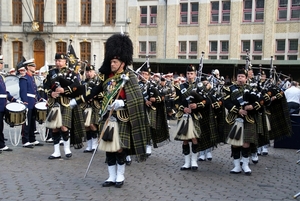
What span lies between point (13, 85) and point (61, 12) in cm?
2702

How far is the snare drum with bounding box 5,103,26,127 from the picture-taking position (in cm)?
1031

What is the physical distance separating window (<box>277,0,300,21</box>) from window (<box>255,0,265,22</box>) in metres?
1.30

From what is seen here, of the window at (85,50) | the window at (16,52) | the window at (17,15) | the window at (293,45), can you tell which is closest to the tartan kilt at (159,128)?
the window at (293,45)

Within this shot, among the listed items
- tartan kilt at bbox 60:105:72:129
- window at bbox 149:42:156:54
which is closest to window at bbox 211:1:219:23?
window at bbox 149:42:156:54

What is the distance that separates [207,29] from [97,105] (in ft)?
78.5

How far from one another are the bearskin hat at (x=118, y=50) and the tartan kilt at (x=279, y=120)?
520 cm

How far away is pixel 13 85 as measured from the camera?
12195 millimetres

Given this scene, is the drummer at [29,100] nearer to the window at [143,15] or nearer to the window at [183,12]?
the window at [183,12]

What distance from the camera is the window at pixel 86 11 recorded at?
1464 inches

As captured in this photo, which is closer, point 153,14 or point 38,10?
point 153,14

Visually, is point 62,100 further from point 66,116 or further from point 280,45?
point 280,45

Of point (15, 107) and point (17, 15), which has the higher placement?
point (17, 15)

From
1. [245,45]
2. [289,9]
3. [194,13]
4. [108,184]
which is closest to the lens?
[108,184]

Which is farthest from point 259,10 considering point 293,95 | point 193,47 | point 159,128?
point 159,128
